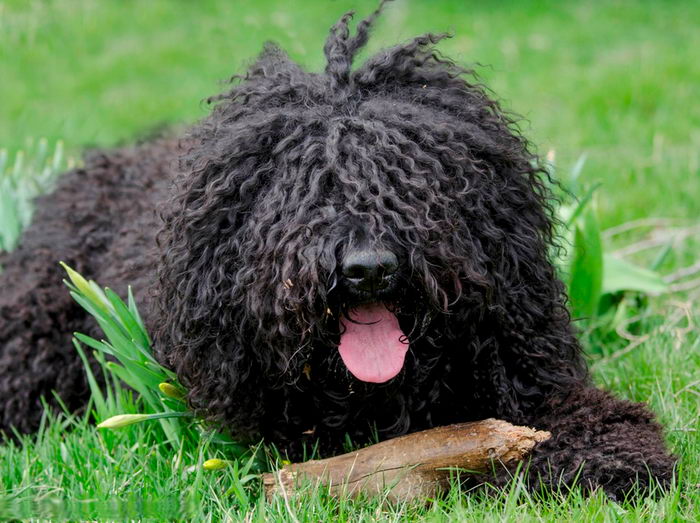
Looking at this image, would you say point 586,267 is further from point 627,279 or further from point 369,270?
point 369,270

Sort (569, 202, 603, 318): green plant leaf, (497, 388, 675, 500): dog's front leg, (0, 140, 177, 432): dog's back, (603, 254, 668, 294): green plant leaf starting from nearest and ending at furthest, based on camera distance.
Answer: (497, 388, 675, 500): dog's front leg < (0, 140, 177, 432): dog's back < (569, 202, 603, 318): green plant leaf < (603, 254, 668, 294): green plant leaf

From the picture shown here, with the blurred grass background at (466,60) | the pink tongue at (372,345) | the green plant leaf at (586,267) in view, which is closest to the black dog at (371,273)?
the pink tongue at (372,345)

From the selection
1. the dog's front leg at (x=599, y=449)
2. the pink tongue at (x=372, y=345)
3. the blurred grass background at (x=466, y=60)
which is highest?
the blurred grass background at (x=466, y=60)

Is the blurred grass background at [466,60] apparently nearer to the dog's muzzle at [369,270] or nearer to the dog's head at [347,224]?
the dog's head at [347,224]

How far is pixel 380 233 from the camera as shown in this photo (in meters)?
2.75

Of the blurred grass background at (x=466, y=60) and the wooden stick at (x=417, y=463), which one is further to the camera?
the blurred grass background at (x=466, y=60)

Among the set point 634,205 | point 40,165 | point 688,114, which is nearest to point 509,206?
point 634,205

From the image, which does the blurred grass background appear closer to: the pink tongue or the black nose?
the pink tongue

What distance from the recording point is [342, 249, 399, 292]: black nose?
106 inches

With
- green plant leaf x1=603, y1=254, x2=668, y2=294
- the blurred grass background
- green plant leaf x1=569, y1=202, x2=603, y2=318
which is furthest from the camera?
the blurred grass background

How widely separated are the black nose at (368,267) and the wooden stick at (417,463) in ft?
2.01

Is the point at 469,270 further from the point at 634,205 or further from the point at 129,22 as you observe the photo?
the point at 129,22

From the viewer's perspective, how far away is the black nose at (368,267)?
2684 millimetres

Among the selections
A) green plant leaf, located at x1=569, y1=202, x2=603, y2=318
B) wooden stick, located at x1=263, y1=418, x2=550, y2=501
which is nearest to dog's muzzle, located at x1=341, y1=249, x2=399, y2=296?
wooden stick, located at x1=263, y1=418, x2=550, y2=501
